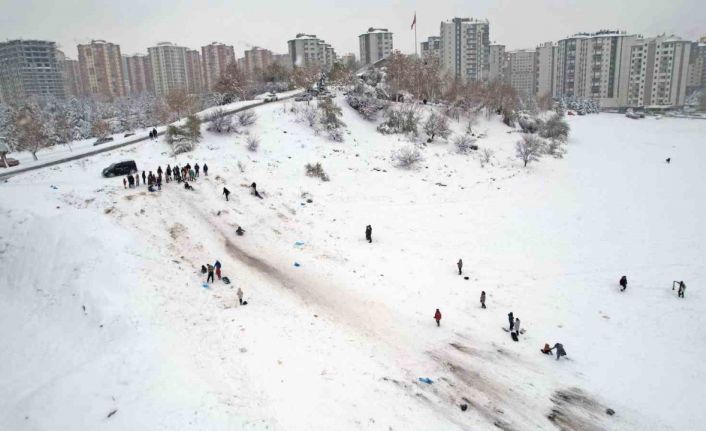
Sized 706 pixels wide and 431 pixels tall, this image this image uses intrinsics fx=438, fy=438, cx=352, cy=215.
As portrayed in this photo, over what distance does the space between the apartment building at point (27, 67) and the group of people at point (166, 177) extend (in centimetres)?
12729

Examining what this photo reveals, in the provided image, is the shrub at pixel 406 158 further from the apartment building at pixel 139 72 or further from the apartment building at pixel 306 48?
the apartment building at pixel 139 72

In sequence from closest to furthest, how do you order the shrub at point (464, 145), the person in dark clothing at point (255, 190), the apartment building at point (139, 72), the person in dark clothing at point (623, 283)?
1. the person in dark clothing at point (623, 283)
2. the person in dark clothing at point (255, 190)
3. the shrub at point (464, 145)
4. the apartment building at point (139, 72)

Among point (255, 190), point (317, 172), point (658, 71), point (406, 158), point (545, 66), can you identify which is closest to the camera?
point (255, 190)

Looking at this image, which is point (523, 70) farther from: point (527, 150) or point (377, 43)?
point (527, 150)

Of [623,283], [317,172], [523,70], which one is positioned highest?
[523,70]

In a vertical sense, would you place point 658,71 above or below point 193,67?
below

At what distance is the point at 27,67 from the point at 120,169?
134m

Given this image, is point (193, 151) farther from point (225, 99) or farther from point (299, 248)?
point (225, 99)

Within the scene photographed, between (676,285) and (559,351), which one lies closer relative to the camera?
(559,351)

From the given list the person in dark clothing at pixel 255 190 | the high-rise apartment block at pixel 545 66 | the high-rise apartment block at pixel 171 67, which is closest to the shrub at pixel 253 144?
the person in dark clothing at pixel 255 190

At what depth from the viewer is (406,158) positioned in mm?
41406

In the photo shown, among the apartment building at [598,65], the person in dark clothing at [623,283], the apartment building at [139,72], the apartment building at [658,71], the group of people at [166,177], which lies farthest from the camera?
the apartment building at [139,72]

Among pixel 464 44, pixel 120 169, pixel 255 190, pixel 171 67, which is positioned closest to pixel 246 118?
pixel 255 190

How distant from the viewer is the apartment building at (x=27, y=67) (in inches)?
5032
